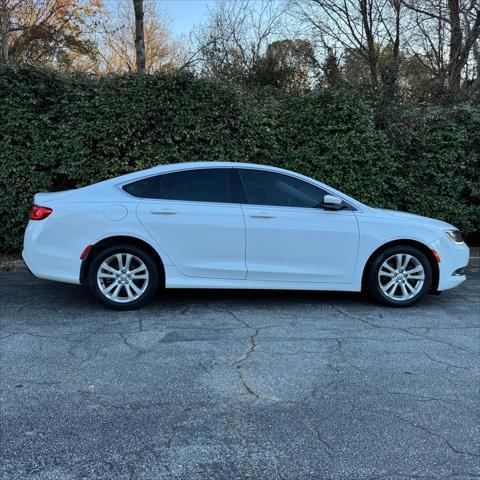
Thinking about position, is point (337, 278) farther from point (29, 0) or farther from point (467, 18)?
point (29, 0)

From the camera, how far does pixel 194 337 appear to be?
15.8 feet

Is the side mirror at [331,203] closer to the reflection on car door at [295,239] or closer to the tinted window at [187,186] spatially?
the reflection on car door at [295,239]

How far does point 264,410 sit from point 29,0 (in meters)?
19.6

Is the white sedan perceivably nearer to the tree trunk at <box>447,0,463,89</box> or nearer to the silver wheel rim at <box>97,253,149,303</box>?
the silver wheel rim at <box>97,253,149,303</box>

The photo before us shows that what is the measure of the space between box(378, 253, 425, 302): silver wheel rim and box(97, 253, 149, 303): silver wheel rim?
2731mm

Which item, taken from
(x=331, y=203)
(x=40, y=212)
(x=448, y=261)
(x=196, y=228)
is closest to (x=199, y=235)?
(x=196, y=228)

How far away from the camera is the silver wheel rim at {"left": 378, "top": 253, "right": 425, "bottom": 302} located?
593cm

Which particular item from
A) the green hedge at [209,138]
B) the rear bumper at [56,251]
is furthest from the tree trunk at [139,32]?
the rear bumper at [56,251]

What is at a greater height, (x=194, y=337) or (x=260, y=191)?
(x=260, y=191)

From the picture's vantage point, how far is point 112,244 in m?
5.59

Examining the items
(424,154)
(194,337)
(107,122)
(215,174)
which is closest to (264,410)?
(194,337)

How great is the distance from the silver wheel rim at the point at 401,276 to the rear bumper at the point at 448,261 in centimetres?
24

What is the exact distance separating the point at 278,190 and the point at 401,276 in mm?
1751

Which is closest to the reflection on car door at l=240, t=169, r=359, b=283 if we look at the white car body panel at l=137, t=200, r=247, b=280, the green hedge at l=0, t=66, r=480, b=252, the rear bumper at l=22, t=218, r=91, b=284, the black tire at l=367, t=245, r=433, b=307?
the white car body panel at l=137, t=200, r=247, b=280
